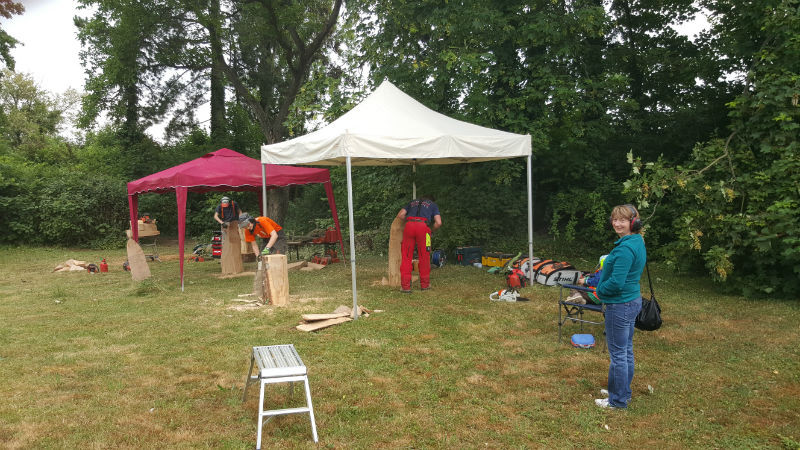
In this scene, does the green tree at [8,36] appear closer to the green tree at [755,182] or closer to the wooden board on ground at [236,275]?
the wooden board on ground at [236,275]

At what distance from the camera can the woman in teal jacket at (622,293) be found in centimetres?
362

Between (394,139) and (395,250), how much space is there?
7.52ft

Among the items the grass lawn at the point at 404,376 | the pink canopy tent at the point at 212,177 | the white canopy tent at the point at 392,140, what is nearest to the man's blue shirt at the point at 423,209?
the white canopy tent at the point at 392,140

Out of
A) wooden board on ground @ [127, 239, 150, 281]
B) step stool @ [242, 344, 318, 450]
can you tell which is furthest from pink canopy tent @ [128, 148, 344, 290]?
step stool @ [242, 344, 318, 450]

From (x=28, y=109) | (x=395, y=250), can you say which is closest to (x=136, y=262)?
(x=395, y=250)

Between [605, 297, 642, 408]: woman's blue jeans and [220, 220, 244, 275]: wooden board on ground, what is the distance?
891 cm

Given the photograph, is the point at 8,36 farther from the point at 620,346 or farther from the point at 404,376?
the point at 620,346

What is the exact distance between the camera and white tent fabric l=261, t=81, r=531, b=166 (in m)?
7.24

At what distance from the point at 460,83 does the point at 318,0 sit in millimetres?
8413

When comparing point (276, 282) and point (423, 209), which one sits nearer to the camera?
point (276, 282)

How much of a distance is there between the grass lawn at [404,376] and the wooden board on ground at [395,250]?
1023mm

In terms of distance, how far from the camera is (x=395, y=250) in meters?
8.98

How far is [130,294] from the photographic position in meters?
8.91

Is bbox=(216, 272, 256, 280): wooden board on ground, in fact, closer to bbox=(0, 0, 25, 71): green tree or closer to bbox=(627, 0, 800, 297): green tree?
bbox=(627, 0, 800, 297): green tree
